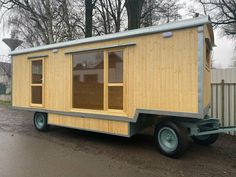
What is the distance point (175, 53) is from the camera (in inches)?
233

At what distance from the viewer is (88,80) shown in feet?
25.0

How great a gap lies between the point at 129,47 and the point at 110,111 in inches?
67.3

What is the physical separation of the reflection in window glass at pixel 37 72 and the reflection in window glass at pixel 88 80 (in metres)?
1.67

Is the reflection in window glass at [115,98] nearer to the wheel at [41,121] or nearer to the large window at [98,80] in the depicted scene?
the large window at [98,80]

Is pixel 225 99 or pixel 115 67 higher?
pixel 115 67

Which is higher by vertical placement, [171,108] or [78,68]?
[78,68]

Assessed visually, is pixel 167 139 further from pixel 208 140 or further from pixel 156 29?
pixel 156 29

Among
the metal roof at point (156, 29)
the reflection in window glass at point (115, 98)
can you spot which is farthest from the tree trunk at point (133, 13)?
the reflection in window glass at point (115, 98)

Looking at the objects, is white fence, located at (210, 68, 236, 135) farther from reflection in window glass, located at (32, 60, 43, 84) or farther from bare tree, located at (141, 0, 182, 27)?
bare tree, located at (141, 0, 182, 27)

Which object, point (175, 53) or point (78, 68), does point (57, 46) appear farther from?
point (175, 53)

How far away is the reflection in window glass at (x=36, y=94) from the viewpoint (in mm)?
9006

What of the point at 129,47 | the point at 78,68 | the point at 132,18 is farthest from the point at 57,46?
the point at 132,18

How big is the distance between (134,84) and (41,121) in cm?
413

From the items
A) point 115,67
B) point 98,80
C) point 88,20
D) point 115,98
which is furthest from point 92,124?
point 88,20
